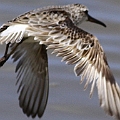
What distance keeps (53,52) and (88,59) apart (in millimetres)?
264

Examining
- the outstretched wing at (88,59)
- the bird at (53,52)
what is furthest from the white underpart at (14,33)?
the outstretched wing at (88,59)

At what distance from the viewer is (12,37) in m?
5.48

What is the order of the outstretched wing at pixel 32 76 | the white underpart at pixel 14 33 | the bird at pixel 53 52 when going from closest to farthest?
the bird at pixel 53 52, the white underpart at pixel 14 33, the outstretched wing at pixel 32 76

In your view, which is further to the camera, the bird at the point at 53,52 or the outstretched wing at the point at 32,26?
the outstretched wing at the point at 32,26

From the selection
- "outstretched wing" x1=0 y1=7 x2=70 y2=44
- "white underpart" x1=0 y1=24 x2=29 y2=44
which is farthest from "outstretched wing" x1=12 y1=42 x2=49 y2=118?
"white underpart" x1=0 y1=24 x2=29 y2=44

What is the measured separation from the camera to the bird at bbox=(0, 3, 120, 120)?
16.5 ft

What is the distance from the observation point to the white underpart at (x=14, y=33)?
546 centimetres

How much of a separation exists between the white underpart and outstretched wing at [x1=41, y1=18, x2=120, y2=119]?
0.68 ft

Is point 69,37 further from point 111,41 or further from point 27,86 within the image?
point 111,41

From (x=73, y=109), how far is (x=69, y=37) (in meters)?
1.24

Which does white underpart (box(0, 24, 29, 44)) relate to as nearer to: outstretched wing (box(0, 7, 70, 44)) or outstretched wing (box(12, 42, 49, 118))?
outstretched wing (box(0, 7, 70, 44))

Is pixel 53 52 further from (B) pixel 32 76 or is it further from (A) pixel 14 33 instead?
(B) pixel 32 76

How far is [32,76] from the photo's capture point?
616 centimetres

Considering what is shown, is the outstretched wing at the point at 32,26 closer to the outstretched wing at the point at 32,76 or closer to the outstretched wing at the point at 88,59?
the outstretched wing at the point at 88,59
